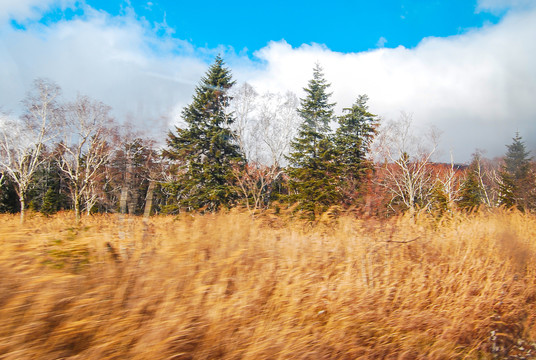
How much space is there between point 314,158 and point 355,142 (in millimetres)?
6766

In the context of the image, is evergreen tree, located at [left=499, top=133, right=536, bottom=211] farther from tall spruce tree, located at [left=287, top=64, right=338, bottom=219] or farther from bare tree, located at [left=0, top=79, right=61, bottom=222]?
bare tree, located at [left=0, top=79, right=61, bottom=222]

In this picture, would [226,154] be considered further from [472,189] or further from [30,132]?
[472,189]

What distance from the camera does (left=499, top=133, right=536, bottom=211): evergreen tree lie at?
29.7 metres

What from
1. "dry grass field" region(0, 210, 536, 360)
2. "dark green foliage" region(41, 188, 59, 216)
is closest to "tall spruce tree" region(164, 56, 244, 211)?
"dry grass field" region(0, 210, 536, 360)

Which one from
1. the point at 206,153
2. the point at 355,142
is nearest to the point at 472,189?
the point at 355,142

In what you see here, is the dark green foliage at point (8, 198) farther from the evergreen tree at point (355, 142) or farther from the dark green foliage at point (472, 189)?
the dark green foliage at point (472, 189)

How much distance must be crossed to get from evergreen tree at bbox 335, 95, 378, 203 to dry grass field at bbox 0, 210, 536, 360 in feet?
61.4

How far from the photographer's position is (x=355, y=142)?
25234 millimetres

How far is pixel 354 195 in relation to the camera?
2225cm

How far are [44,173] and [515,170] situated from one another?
→ 229ft

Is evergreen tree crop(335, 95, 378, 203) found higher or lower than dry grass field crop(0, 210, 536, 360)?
higher

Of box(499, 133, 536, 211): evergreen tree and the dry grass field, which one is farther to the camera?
box(499, 133, 536, 211): evergreen tree

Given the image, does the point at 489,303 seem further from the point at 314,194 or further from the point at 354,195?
the point at 354,195

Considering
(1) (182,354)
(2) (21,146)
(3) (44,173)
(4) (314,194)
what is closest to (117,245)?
(1) (182,354)
